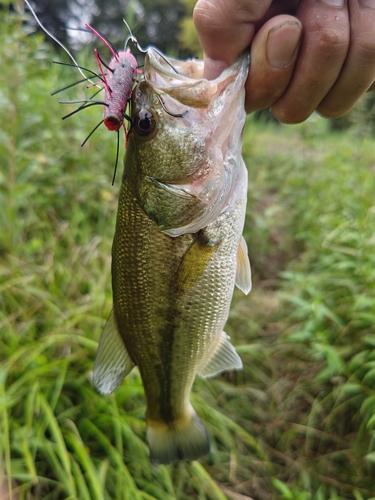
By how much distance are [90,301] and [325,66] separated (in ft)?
6.06

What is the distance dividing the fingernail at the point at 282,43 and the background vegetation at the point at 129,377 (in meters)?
1.60

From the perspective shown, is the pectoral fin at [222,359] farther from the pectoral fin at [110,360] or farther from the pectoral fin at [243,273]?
the pectoral fin at [110,360]

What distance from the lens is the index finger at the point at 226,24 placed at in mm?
957

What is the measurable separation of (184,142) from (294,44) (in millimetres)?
377

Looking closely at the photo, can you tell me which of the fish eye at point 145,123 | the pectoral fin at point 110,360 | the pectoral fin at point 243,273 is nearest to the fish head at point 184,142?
the fish eye at point 145,123

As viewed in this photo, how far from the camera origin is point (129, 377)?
2184mm

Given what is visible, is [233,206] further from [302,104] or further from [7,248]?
[7,248]

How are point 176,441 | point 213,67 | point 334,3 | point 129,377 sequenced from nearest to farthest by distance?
point 334,3, point 213,67, point 176,441, point 129,377

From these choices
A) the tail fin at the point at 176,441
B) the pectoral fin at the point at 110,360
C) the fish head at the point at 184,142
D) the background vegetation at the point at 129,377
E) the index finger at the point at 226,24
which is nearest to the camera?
the index finger at the point at 226,24

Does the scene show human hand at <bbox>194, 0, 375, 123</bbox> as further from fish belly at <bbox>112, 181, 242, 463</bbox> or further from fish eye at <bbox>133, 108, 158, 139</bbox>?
fish belly at <bbox>112, 181, 242, 463</bbox>

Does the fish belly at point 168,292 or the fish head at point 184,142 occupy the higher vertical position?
the fish head at point 184,142

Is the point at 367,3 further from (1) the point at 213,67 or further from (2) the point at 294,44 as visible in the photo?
(1) the point at 213,67

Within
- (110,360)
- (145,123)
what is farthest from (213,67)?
(110,360)

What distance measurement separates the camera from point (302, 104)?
3.64 feet
